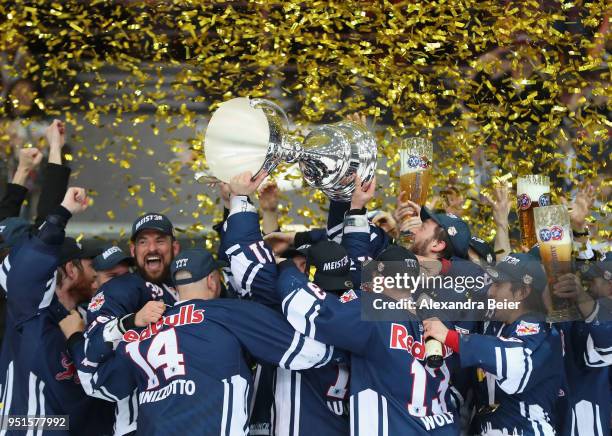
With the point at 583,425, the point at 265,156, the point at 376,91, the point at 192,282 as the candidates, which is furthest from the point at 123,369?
the point at 376,91

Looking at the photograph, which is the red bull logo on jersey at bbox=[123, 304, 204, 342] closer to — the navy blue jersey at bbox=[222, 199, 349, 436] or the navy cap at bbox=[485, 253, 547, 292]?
the navy blue jersey at bbox=[222, 199, 349, 436]

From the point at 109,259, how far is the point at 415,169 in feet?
4.99

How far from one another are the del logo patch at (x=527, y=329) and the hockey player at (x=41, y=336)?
77.3 inches

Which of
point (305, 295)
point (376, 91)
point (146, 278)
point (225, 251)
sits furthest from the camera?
point (376, 91)

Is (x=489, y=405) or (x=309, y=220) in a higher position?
(x=309, y=220)

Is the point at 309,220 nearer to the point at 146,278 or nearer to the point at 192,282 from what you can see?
the point at 146,278

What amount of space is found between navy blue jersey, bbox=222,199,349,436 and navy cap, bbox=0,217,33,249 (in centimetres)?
107

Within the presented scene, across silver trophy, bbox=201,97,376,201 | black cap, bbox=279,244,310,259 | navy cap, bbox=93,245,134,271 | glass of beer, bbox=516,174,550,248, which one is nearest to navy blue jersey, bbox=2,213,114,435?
navy cap, bbox=93,245,134,271

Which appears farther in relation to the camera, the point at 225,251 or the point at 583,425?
the point at 583,425

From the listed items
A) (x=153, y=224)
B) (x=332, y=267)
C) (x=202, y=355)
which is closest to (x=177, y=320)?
(x=202, y=355)

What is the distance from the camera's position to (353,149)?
3873mm

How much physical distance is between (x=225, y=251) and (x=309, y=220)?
2.11 metres

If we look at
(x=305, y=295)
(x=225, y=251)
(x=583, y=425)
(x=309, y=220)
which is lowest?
(x=583, y=425)

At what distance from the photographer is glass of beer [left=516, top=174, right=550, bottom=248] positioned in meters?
4.10
